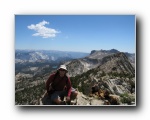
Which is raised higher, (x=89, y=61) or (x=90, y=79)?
(x=89, y=61)

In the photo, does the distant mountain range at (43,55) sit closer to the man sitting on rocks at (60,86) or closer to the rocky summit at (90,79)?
the rocky summit at (90,79)

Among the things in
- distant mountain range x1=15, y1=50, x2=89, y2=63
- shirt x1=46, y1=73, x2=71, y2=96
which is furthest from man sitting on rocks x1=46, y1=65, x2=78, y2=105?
distant mountain range x1=15, y1=50, x2=89, y2=63

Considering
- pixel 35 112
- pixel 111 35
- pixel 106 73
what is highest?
pixel 111 35

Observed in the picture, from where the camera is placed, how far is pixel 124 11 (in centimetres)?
640

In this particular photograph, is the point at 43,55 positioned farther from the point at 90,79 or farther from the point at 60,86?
the point at 90,79

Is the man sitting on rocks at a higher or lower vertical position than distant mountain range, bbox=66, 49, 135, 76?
lower

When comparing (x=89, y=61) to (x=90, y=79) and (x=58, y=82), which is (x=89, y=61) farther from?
(x=58, y=82)

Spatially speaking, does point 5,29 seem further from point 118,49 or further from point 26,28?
point 118,49

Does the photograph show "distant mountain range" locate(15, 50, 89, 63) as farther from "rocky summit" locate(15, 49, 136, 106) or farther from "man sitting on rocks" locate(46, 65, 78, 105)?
"man sitting on rocks" locate(46, 65, 78, 105)

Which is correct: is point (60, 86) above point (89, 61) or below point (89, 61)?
below

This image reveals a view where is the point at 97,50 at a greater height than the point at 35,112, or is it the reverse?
the point at 97,50

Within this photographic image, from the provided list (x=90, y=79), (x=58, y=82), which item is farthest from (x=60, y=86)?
(x=90, y=79)

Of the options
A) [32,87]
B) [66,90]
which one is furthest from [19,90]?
[66,90]

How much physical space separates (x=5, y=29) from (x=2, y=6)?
0.92ft
